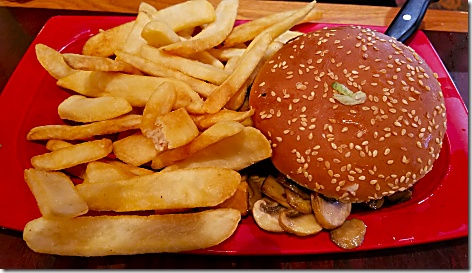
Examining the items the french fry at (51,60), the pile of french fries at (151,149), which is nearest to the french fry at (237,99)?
the pile of french fries at (151,149)

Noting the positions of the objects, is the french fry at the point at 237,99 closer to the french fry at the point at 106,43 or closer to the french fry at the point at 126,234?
the french fry at the point at 126,234

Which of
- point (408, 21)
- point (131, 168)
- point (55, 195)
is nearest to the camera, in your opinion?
point (55, 195)

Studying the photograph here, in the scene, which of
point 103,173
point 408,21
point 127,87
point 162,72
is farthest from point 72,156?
point 408,21

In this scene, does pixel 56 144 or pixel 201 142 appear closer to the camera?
pixel 201 142

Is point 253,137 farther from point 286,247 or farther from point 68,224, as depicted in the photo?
point 68,224

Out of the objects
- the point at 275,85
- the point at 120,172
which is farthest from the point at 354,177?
the point at 120,172

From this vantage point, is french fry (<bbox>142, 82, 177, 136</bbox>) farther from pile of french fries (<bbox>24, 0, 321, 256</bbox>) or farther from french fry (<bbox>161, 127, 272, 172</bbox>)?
french fry (<bbox>161, 127, 272, 172</bbox>)

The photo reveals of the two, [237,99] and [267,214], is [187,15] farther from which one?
[267,214]
